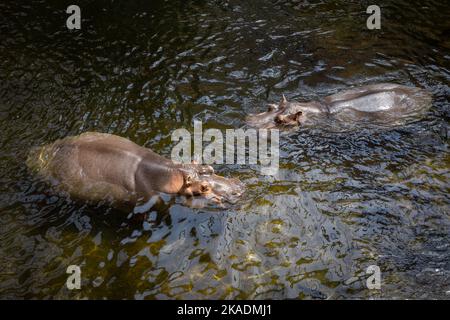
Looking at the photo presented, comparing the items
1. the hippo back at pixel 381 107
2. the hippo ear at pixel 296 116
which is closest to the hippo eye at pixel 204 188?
the hippo ear at pixel 296 116

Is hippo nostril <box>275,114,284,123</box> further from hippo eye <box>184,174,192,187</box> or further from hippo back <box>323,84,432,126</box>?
hippo eye <box>184,174,192,187</box>

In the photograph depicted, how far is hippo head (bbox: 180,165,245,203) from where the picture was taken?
671 centimetres

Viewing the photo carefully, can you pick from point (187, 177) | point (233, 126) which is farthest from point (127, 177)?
point (233, 126)

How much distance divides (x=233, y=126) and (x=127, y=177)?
8.99 ft

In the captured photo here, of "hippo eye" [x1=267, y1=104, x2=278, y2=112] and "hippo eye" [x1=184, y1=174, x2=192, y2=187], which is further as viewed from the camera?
"hippo eye" [x1=267, y1=104, x2=278, y2=112]

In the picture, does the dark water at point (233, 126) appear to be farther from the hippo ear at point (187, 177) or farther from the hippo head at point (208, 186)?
the hippo ear at point (187, 177)

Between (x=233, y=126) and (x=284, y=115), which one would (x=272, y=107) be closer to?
(x=284, y=115)

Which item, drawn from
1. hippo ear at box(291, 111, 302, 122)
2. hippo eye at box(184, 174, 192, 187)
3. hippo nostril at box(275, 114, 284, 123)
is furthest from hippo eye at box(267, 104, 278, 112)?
hippo eye at box(184, 174, 192, 187)

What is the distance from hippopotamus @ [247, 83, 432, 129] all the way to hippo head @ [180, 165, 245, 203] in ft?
6.39

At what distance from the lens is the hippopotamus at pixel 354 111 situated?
8398 millimetres

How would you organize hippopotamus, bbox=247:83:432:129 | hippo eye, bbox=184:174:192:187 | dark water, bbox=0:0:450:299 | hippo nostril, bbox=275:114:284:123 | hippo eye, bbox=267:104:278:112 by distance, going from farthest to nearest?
hippo eye, bbox=267:104:278:112 < hippopotamus, bbox=247:83:432:129 < hippo nostril, bbox=275:114:284:123 < hippo eye, bbox=184:174:192:187 < dark water, bbox=0:0:450:299

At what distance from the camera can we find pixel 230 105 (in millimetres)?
9172

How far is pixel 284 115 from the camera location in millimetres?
8383
